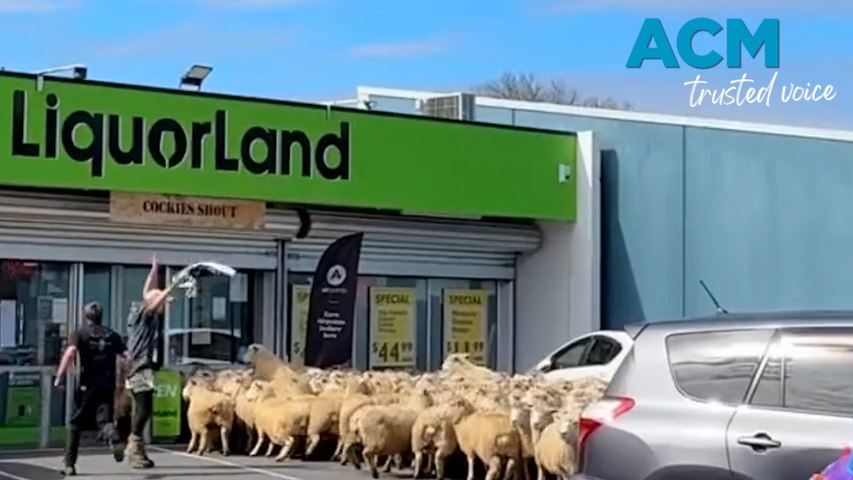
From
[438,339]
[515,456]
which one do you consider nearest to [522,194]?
[438,339]

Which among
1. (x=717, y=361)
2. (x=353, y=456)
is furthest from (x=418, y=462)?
(x=717, y=361)

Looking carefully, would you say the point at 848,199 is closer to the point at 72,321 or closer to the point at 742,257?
the point at 742,257

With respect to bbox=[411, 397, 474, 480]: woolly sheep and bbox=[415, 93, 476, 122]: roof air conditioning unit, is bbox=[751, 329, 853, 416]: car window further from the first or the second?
bbox=[415, 93, 476, 122]: roof air conditioning unit

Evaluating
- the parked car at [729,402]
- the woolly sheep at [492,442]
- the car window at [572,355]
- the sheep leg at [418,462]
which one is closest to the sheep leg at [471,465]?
the woolly sheep at [492,442]

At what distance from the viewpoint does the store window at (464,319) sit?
22812mm

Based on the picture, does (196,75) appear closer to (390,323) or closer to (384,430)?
(390,323)

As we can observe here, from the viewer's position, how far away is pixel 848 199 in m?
20.2

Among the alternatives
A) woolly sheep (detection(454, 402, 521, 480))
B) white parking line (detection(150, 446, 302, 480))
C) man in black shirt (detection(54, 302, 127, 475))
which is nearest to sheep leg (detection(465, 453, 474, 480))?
woolly sheep (detection(454, 402, 521, 480))

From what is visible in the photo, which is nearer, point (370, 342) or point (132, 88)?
point (132, 88)

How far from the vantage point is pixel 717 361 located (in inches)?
320

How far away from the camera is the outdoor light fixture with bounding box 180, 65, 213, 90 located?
2167 centimetres

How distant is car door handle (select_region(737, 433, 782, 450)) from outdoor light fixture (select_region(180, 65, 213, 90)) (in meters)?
15.0

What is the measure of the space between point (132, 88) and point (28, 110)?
4.71ft

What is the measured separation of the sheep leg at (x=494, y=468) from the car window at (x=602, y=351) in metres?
4.78
